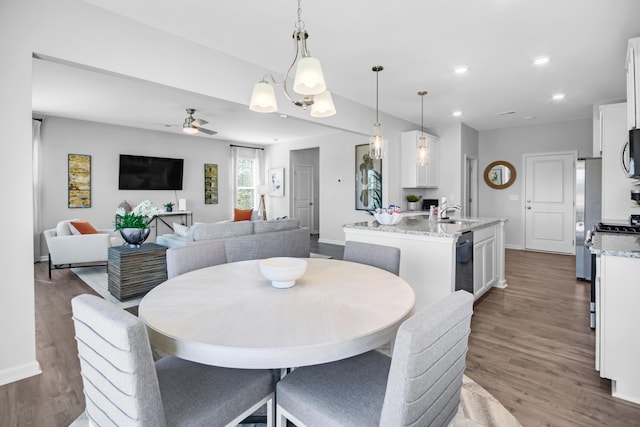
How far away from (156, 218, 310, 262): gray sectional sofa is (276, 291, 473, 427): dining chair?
2.68 metres

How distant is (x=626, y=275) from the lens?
183 cm

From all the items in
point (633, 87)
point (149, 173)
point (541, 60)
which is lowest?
point (149, 173)

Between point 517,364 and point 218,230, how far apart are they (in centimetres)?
307

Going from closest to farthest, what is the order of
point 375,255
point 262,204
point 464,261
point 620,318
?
1. point 620,318
2. point 375,255
3. point 464,261
4. point 262,204

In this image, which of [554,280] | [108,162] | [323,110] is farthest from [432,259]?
[108,162]

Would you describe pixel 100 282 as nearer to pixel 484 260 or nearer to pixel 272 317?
pixel 272 317

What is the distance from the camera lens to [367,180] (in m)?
6.59

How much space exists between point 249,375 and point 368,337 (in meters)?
0.50

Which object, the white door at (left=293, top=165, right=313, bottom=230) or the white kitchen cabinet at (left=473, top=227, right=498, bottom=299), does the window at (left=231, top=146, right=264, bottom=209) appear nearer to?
the white door at (left=293, top=165, right=313, bottom=230)

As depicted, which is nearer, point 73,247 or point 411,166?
point 73,247

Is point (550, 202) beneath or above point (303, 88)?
beneath

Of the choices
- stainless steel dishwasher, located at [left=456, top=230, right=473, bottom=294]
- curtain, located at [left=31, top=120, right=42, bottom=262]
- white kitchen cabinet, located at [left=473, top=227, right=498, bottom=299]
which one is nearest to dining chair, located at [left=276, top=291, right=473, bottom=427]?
stainless steel dishwasher, located at [left=456, top=230, right=473, bottom=294]

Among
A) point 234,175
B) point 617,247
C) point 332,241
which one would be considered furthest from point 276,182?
point 617,247

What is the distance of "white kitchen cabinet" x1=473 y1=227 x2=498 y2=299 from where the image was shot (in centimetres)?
332
